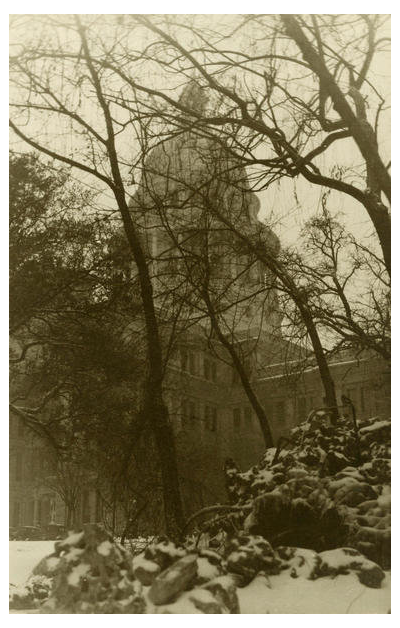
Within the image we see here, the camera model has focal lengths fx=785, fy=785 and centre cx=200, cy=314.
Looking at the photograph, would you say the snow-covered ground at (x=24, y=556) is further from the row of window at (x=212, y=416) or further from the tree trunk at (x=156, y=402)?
the row of window at (x=212, y=416)

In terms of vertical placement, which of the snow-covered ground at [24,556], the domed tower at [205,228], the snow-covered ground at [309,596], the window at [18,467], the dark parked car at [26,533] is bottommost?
the snow-covered ground at [309,596]

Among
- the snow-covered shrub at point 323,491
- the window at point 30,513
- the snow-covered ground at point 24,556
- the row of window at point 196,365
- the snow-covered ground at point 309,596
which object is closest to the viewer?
the snow-covered ground at point 309,596

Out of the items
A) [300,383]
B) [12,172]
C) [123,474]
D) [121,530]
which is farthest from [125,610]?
[12,172]

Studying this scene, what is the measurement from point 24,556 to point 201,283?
1921mm

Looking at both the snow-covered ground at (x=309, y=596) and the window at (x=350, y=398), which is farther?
the window at (x=350, y=398)

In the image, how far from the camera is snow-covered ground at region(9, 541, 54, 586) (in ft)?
13.5

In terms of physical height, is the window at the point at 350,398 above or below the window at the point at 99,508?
above

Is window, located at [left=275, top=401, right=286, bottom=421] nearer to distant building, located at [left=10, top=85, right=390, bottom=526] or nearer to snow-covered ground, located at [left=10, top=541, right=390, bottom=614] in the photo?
distant building, located at [left=10, top=85, right=390, bottom=526]

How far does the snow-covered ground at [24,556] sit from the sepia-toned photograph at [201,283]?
0.02m

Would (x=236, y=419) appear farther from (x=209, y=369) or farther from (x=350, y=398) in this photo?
(x=350, y=398)

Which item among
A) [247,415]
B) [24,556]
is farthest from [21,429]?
[247,415]

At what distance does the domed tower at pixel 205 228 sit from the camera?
4895 millimetres

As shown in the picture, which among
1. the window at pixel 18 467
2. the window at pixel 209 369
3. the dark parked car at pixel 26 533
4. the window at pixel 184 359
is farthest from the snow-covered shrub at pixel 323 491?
the window at pixel 18 467

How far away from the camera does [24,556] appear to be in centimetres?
419
